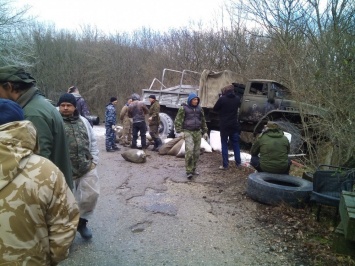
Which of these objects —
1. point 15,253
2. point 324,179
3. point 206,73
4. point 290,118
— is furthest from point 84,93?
point 15,253

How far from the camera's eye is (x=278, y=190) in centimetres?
434

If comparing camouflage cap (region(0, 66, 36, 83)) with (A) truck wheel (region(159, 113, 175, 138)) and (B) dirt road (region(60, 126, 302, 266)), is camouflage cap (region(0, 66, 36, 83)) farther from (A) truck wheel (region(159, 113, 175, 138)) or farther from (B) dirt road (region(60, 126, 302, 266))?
(A) truck wheel (region(159, 113, 175, 138))

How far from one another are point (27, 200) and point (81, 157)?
1.80m

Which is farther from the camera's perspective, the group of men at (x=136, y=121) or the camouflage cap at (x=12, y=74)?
the group of men at (x=136, y=121)

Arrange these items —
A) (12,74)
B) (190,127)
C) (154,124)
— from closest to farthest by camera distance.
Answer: (12,74), (190,127), (154,124)

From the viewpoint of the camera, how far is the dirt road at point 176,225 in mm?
3094

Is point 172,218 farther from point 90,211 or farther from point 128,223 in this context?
point 90,211

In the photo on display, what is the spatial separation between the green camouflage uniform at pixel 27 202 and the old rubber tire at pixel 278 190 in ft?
11.5

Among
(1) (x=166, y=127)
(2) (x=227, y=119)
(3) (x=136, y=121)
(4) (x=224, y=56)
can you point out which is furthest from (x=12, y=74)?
(4) (x=224, y=56)

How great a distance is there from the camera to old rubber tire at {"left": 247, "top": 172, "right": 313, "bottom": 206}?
14.1ft

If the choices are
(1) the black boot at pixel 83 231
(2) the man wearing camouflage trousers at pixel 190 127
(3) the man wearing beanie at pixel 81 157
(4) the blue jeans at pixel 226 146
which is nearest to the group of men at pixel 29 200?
(3) the man wearing beanie at pixel 81 157

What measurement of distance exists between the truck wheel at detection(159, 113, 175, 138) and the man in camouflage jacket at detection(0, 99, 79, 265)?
28.7ft

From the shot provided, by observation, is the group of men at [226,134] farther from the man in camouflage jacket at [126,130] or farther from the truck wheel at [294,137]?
the truck wheel at [294,137]

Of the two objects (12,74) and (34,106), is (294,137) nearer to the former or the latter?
(34,106)
